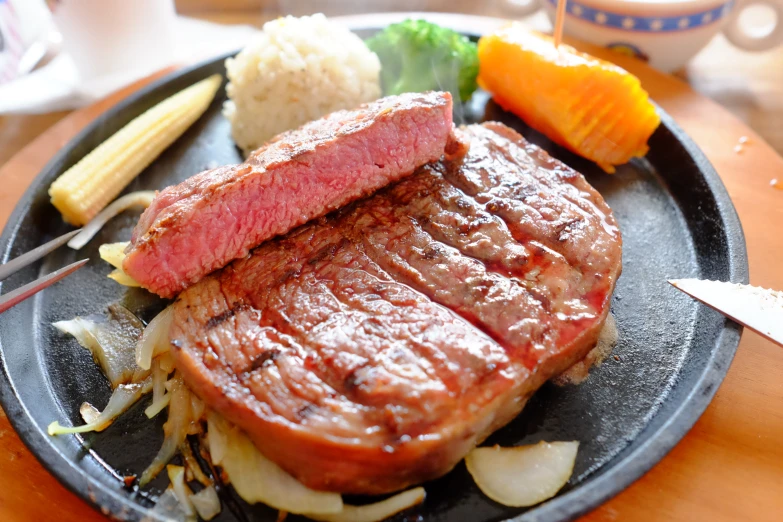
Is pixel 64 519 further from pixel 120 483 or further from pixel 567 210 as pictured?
pixel 567 210

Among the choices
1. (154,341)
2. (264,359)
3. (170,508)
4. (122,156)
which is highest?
(122,156)

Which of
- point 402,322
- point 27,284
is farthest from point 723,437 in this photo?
point 27,284

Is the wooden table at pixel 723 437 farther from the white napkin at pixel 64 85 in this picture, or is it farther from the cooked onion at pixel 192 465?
the white napkin at pixel 64 85

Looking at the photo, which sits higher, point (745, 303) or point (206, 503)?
point (745, 303)

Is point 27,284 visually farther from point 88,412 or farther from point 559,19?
point 559,19

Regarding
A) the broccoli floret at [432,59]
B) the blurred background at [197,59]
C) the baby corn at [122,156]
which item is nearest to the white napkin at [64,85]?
the blurred background at [197,59]

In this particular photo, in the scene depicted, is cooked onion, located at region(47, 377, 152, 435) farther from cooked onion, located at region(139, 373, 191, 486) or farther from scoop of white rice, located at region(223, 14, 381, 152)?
scoop of white rice, located at region(223, 14, 381, 152)

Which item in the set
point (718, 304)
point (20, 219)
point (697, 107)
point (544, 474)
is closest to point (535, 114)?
point (697, 107)
